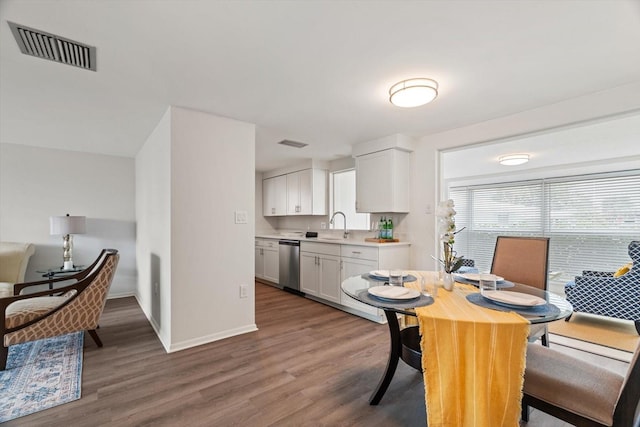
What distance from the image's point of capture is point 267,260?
5344 millimetres

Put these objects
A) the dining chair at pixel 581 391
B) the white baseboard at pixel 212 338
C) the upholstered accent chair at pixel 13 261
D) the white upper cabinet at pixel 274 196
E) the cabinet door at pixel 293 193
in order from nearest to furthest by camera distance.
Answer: the dining chair at pixel 581 391 < the white baseboard at pixel 212 338 < the upholstered accent chair at pixel 13 261 < the cabinet door at pixel 293 193 < the white upper cabinet at pixel 274 196

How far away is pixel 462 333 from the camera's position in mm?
1260

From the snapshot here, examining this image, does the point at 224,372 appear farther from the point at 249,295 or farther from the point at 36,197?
the point at 36,197

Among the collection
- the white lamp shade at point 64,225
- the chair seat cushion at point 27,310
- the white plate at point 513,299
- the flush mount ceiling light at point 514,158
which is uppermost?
the flush mount ceiling light at point 514,158

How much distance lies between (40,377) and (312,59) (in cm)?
309

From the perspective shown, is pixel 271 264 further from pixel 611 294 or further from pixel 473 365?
pixel 611 294

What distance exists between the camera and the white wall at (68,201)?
385 cm

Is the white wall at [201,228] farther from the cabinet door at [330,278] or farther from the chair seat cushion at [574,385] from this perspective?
the chair seat cushion at [574,385]

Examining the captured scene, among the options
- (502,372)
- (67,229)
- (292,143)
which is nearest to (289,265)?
(292,143)

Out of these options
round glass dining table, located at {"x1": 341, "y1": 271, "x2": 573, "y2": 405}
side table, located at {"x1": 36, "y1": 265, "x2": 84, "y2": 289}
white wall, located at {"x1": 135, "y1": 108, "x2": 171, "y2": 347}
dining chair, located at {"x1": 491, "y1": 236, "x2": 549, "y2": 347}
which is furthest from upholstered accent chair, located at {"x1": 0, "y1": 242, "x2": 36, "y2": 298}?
dining chair, located at {"x1": 491, "y1": 236, "x2": 549, "y2": 347}

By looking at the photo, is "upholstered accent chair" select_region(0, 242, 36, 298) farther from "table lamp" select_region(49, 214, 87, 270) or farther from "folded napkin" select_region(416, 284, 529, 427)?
"folded napkin" select_region(416, 284, 529, 427)

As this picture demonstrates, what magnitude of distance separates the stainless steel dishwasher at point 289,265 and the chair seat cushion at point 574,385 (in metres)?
3.51

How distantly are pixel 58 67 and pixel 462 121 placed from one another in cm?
357

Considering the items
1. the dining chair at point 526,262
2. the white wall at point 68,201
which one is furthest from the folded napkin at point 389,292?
the white wall at point 68,201
